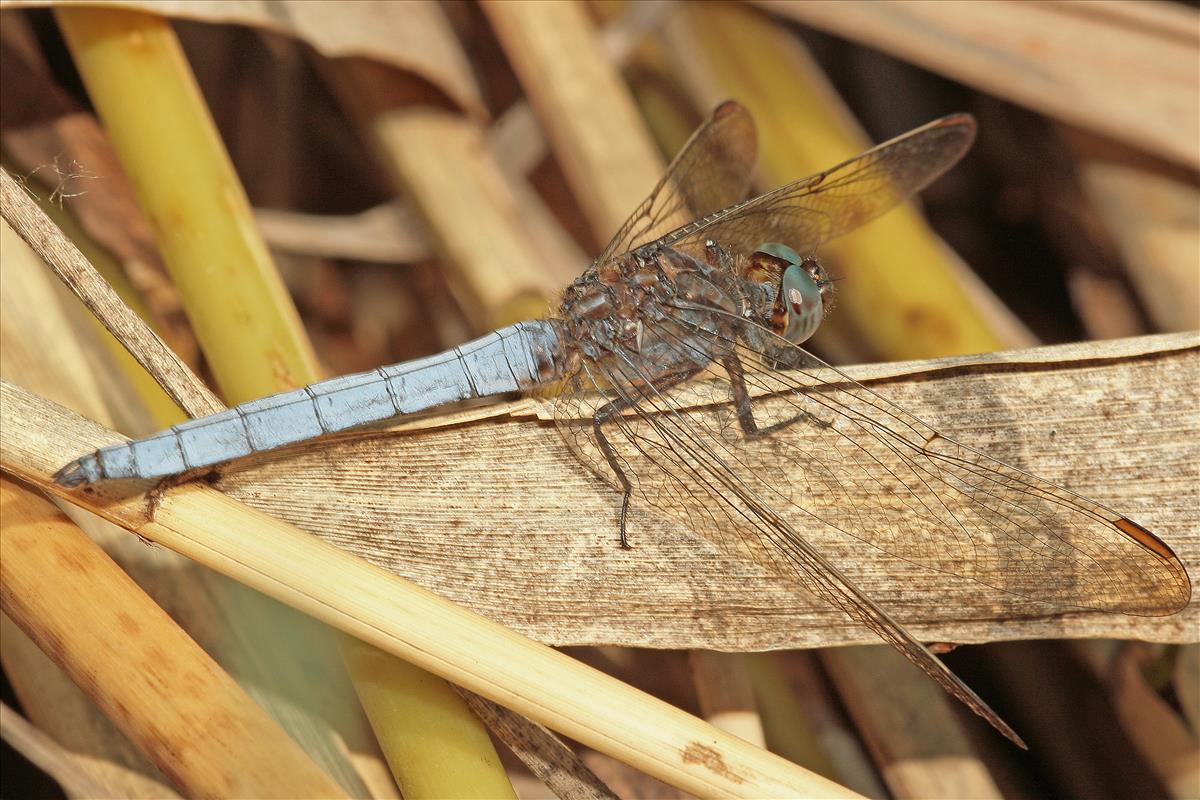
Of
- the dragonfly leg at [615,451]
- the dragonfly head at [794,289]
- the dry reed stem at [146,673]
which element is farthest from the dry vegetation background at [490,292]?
the dragonfly head at [794,289]

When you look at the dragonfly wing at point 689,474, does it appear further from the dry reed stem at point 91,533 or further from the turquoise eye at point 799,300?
the dry reed stem at point 91,533

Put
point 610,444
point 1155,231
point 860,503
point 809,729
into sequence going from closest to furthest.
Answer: point 860,503 → point 610,444 → point 809,729 → point 1155,231

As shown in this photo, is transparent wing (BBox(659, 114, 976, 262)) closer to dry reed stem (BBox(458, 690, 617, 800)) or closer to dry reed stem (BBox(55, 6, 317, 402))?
dry reed stem (BBox(55, 6, 317, 402))

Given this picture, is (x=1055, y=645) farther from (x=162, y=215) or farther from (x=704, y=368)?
(x=162, y=215)

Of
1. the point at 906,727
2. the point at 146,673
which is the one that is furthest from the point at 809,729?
the point at 146,673

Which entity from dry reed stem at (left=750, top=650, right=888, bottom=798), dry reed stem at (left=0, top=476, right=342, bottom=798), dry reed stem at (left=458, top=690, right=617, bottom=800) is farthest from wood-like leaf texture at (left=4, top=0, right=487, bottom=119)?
dry reed stem at (left=750, top=650, right=888, bottom=798)

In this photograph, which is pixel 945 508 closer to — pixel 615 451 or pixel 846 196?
pixel 615 451
